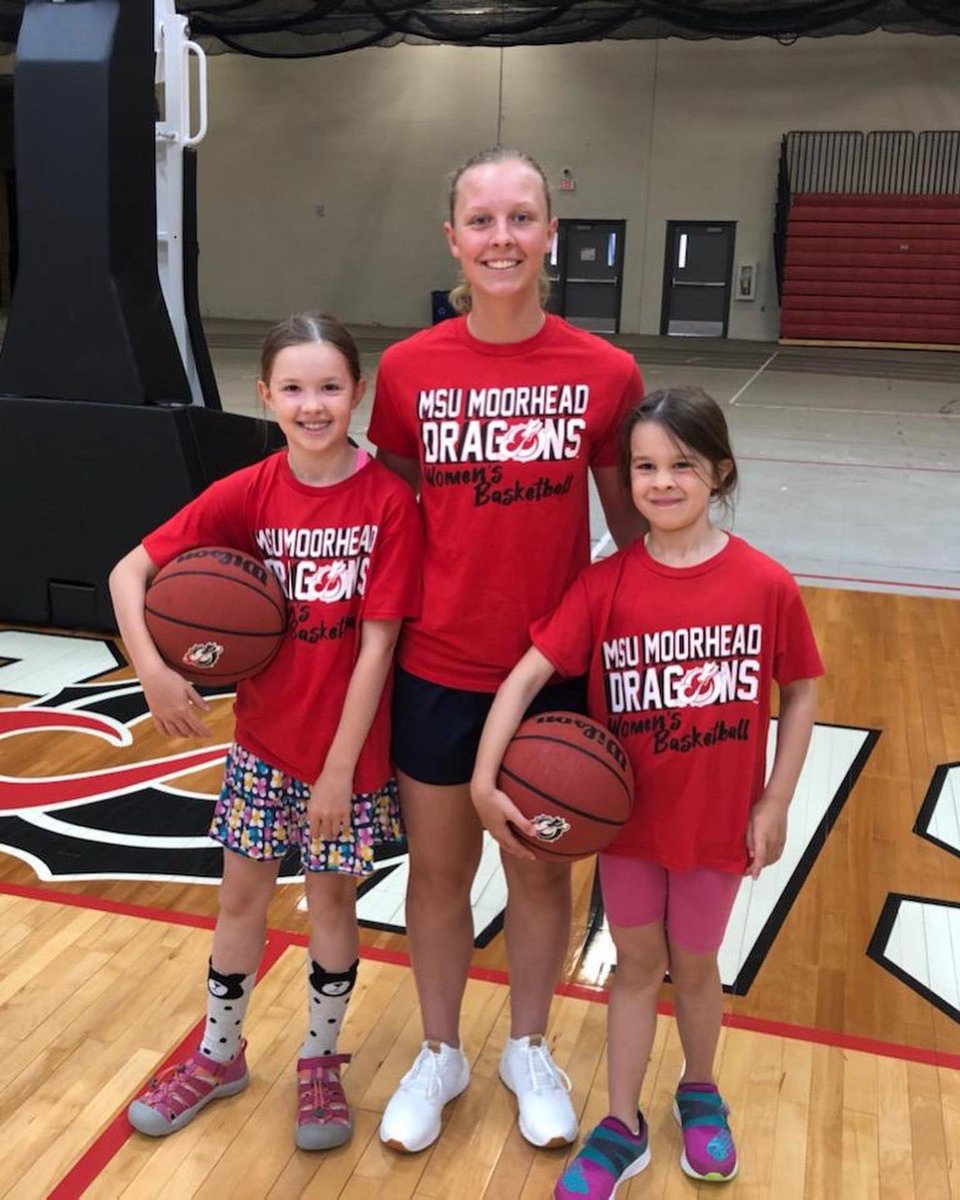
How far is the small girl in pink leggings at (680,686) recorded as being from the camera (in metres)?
1.75

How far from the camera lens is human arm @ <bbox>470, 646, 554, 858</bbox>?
176 cm

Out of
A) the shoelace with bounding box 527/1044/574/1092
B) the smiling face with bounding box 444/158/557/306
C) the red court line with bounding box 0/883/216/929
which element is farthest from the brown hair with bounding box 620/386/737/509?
the red court line with bounding box 0/883/216/929

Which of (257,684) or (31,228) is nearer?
(257,684)

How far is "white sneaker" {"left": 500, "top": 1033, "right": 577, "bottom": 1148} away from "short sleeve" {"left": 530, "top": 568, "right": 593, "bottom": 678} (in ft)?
2.36

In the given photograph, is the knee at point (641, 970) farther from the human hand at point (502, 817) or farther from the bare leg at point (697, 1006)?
the human hand at point (502, 817)

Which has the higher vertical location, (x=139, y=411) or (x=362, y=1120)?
(x=139, y=411)

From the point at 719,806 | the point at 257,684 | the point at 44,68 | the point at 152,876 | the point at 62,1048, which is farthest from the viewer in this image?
the point at 44,68

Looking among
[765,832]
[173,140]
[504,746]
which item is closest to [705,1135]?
[765,832]

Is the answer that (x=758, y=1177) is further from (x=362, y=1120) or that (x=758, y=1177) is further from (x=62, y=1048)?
(x=62, y=1048)

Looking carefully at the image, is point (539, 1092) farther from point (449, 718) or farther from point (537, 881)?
point (449, 718)

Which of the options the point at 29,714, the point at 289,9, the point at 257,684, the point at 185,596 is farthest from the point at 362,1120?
the point at 289,9

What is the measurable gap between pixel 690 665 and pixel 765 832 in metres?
0.28

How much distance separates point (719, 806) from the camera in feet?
5.89

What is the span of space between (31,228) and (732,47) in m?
15.8
